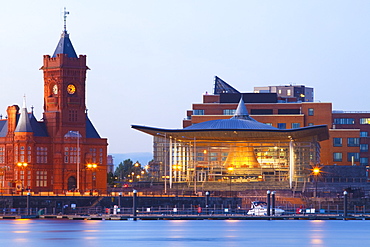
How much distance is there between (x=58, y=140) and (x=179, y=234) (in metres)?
65.3

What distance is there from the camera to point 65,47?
196 m

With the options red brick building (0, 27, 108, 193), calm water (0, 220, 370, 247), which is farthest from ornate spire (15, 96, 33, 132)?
calm water (0, 220, 370, 247)

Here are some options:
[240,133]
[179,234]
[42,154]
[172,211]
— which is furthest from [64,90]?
[179,234]

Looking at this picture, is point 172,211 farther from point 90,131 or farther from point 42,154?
point 90,131

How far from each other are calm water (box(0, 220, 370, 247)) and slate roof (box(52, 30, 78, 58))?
43308 mm

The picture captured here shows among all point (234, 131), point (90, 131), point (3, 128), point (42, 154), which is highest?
point (3, 128)

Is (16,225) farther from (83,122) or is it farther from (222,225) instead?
(83,122)

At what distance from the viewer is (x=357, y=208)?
172 meters

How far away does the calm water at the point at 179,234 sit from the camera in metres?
119

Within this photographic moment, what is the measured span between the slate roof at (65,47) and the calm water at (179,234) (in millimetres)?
43308

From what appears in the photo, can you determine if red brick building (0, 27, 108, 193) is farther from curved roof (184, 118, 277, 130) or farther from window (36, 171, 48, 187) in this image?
curved roof (184, 118, 277, 130)

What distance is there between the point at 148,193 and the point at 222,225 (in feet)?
95.2

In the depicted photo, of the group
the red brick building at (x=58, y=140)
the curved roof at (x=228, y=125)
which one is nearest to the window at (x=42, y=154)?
the red brick building at (x=58, y=140)

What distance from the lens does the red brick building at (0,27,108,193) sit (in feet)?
619
